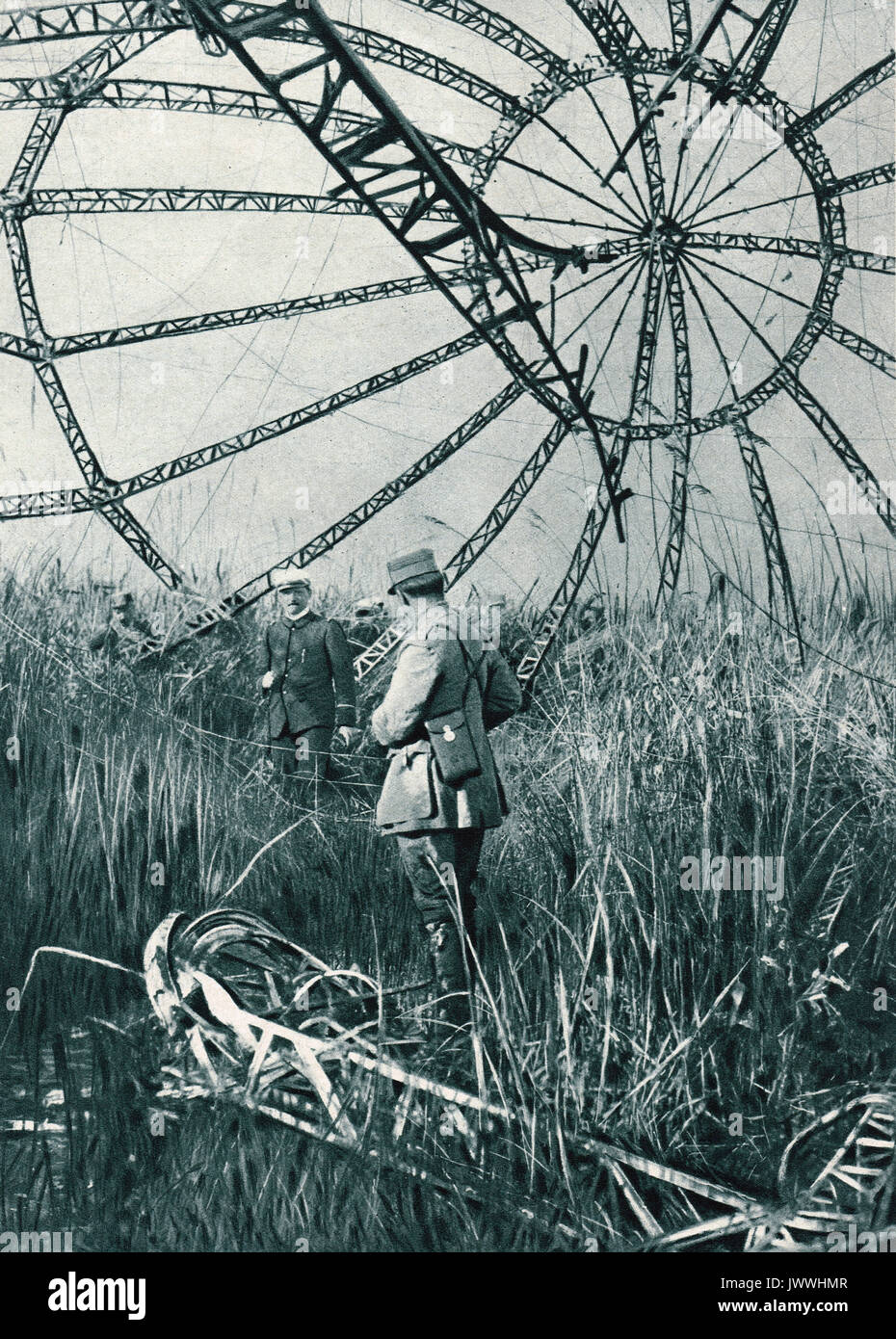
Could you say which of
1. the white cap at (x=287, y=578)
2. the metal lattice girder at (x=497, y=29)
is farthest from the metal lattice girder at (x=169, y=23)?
the white cap at (x=287, y=578)

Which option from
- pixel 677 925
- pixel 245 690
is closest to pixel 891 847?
pixel 677 925

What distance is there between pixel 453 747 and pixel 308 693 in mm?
1178

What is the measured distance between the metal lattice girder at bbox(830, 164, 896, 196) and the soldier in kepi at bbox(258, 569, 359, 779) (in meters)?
3.75

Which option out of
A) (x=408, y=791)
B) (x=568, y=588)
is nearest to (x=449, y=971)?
(x=408, y=791)

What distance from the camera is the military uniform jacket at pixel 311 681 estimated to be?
19.0 feet

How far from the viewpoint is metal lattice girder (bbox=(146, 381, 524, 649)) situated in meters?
6.02

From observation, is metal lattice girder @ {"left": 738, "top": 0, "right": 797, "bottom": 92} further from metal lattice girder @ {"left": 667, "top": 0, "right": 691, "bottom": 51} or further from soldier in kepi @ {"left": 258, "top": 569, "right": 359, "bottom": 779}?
soldier in kepi @ {"left": 258, "top": 569, "right": 359, "bottom": 779}

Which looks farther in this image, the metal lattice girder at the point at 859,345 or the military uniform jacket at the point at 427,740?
the metal lattice girder at the point at 859,345

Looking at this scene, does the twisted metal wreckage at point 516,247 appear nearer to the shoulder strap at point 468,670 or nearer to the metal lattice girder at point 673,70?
the metal lattice girder at point 673,70

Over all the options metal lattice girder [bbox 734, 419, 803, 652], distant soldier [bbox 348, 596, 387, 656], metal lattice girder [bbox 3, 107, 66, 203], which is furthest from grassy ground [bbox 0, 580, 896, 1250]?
metal lattice girder [bbox 3, 107, 66, 203]

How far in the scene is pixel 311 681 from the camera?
19.0 feet

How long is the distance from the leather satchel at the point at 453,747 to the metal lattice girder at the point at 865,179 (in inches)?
149

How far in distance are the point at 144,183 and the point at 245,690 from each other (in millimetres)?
2829

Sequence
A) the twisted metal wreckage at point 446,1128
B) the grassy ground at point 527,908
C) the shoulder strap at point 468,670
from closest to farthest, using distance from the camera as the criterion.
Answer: the twisted metal wreckage at point 446,1128 → the grassy ground at point 527,908 → the shoulder strap at point 468,670
